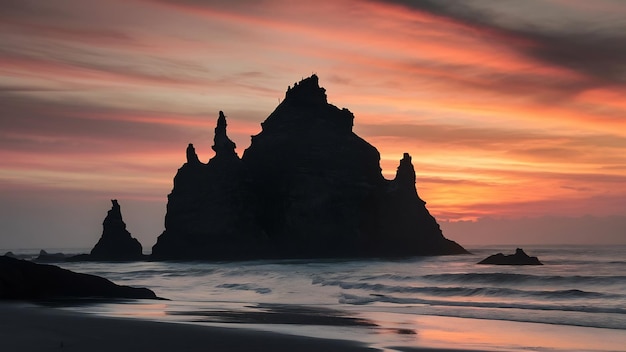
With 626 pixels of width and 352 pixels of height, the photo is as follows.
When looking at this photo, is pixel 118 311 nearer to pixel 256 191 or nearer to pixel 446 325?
pixel 446 325

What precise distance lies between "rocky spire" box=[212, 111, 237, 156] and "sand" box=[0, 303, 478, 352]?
428 ft

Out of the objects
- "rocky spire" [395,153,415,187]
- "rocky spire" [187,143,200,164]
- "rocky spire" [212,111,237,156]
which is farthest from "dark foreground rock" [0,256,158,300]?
"rocky spire" [395,153,415,187]

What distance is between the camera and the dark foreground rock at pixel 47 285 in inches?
1379

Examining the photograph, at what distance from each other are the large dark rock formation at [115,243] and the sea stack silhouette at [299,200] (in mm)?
13612

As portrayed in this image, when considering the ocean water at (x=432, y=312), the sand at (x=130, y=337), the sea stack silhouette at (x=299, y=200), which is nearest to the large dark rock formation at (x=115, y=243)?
the sea stack silhouette at (x=299, y=200)

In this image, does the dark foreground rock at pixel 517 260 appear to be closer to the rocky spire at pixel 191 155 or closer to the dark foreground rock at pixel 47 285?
the dark foreground rock at pixel 47 285

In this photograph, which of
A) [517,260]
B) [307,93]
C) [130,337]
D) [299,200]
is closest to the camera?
[130,337]

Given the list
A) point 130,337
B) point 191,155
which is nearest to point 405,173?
point 191,155

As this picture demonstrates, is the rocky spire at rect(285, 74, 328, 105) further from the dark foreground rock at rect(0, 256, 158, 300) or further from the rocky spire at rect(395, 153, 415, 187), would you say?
the dark foreground rock at rect(0, 256, 158, 300)

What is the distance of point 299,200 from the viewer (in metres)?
151

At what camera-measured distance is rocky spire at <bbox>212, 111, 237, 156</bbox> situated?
155 m

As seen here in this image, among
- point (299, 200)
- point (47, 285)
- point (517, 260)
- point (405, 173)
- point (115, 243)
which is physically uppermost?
point (405, 173)

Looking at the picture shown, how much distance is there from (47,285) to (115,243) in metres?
134

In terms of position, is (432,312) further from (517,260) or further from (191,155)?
(191,155)
